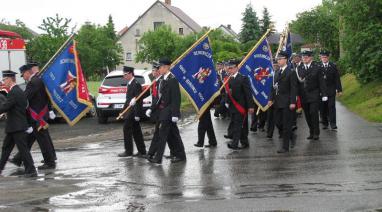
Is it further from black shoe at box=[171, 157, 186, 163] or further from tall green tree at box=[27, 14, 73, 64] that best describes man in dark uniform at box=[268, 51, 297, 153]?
tall green tree at box=[27, 14, 73, 64]

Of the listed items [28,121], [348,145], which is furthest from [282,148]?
[28,121]

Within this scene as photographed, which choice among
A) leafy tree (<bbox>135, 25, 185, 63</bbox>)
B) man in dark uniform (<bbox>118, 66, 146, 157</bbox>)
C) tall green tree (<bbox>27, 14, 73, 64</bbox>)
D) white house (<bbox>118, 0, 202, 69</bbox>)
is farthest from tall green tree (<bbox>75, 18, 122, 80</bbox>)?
man in dark uniform (<bbox>118, 66, 146, 157</bbox>)

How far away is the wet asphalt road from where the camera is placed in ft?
26.3

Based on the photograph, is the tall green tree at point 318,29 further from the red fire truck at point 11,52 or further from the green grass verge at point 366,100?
the red fire truck at point 11,52

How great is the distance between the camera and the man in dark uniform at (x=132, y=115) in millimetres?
12117

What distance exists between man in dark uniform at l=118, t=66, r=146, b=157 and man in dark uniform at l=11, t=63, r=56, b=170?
4.90 ft

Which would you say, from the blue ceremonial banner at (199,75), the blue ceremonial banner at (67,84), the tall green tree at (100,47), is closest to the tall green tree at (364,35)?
the blue ceremonial banner at (199,75)

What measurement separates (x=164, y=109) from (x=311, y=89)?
14.5 feet

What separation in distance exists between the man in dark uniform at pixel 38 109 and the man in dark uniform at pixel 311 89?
5.57 m

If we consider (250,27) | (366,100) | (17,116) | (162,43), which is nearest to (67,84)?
(17,116)

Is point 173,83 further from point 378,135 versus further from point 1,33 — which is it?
point 1,33

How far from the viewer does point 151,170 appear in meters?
10.7

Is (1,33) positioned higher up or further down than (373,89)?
higher up

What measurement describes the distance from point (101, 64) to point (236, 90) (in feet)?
208
